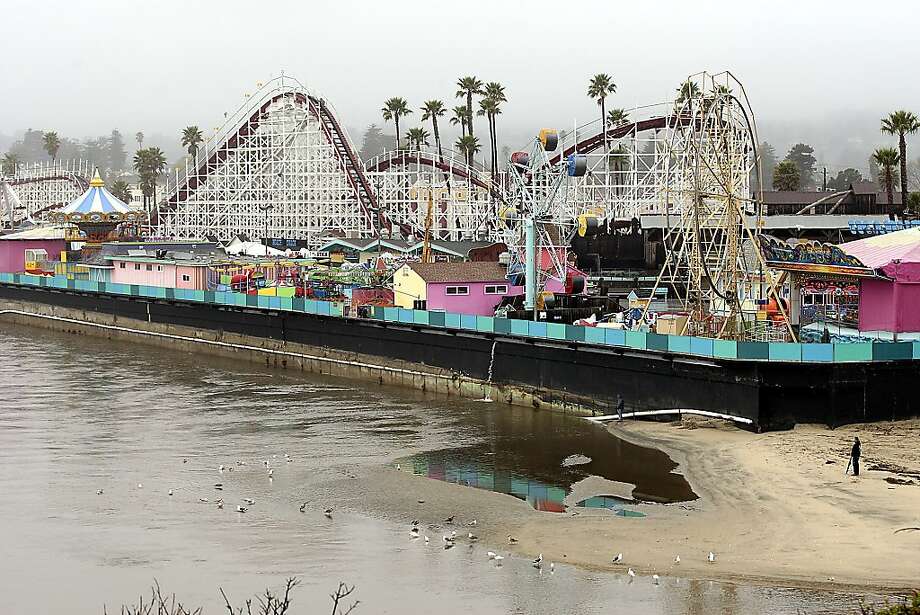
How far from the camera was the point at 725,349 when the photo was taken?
40.7m

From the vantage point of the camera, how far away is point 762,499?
32719 mm

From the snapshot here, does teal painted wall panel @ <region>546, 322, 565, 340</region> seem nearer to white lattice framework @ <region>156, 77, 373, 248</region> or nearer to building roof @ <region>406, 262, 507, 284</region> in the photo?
building roof @ <region>406, 262, 507, 284</region>

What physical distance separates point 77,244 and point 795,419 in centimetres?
6822

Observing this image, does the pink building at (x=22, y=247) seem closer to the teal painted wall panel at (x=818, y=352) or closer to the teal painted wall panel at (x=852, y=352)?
the teal painted wall panel at (x=818, y=352)

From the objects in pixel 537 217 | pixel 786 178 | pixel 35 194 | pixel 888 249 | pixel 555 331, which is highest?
pixel 35 194

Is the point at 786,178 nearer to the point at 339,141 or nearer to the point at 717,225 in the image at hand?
the point at 339,141

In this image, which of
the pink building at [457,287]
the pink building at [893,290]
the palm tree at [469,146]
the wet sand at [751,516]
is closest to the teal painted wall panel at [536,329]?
the wet sand at [751,516]

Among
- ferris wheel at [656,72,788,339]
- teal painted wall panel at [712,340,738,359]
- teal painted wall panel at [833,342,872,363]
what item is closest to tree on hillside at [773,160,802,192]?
ferris wheel at [656,72,788,339]

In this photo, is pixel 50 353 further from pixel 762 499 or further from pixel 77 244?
pixel 762 499

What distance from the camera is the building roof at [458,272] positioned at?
5834 cm

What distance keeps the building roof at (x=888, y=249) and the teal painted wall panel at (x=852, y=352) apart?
407 cm

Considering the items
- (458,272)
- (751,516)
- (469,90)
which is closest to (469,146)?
(469,90)

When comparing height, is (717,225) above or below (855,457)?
above

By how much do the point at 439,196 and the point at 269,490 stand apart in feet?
230
